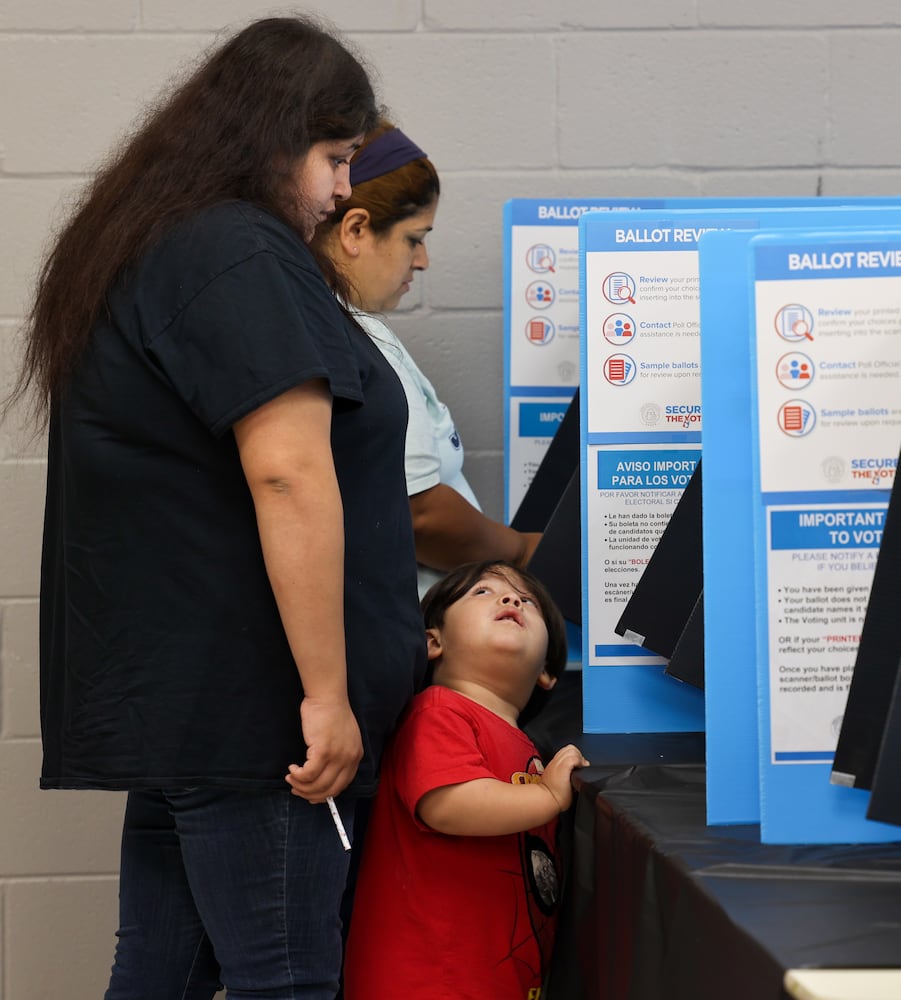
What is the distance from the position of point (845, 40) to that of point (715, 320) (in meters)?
1.49

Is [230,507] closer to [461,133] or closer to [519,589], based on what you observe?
[519,589]

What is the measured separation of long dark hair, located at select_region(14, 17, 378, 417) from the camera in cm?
110

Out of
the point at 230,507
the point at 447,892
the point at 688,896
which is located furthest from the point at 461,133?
the point at 688,896

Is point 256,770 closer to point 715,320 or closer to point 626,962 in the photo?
point 626,962

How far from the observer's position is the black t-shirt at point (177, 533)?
106cm

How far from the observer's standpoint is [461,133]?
86.5 inches

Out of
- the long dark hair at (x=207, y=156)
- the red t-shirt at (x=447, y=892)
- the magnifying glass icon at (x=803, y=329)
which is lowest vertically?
the red t-shirt at (x=447, y=892)

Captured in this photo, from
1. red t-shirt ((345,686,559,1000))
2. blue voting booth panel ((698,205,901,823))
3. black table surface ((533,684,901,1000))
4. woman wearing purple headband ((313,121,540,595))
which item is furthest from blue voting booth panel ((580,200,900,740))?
woman wearing purple headband ((313,121,540,595))

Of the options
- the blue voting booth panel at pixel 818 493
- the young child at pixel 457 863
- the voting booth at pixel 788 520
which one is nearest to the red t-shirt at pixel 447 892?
the young child at pixel 457 863

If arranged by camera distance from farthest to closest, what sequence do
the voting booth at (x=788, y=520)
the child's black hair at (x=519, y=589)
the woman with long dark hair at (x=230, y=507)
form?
the child's black hair at (x=519, y=589) → the woman with long dark hair at (x=230, y=507) → the voting booth at (x=788, y=520)

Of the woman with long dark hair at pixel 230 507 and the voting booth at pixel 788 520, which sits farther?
the woman with long dark hair at pixel 230 507

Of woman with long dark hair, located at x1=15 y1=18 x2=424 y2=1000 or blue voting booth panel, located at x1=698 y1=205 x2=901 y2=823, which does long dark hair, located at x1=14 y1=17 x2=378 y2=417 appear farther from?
blue voting booth panel, located at x1=698 y1=205 x2=901 y2=823

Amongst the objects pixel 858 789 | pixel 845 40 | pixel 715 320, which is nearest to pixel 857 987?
pixel 858 789

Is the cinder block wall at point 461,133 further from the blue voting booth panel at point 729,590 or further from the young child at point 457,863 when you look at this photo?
the blue voting booth panel at point 729,590
